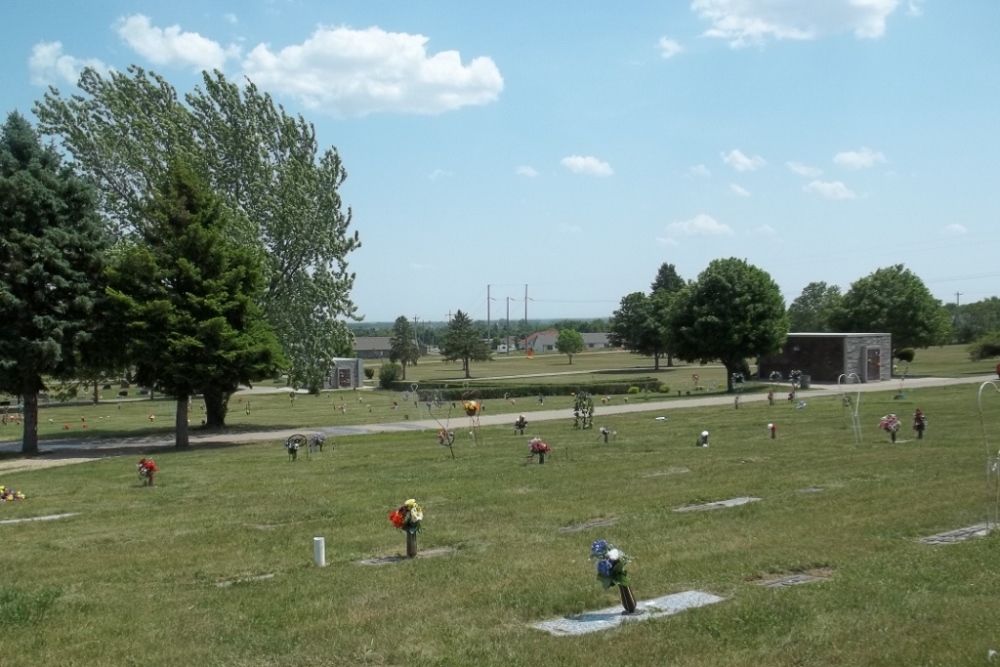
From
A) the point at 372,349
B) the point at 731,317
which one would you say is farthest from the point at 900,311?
the point at 372,349

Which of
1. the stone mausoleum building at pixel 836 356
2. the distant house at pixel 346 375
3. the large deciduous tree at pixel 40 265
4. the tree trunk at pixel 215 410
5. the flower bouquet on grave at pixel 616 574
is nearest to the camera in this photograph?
the flower bouquet on grave at pixel 616 574

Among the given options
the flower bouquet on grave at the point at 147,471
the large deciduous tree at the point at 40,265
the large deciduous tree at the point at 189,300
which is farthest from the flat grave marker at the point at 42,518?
the large deciduous tree at the point at 40,265

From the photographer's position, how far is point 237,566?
11.0m

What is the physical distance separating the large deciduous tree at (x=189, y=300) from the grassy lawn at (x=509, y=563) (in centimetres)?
809

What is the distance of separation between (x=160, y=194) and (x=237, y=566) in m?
23.2

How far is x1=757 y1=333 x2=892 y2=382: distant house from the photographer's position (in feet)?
173

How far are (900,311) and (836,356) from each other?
1126cm

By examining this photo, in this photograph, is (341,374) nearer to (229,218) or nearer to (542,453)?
(229,218)

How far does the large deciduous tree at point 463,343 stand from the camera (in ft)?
297

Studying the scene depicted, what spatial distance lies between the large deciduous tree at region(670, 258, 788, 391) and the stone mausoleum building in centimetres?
385

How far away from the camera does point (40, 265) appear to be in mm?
28297

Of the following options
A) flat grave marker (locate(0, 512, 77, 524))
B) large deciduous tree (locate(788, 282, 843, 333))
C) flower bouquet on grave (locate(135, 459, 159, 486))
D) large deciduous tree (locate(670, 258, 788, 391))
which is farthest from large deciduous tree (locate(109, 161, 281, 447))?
large deciduous tree (locate(788, 282, 843, 333))

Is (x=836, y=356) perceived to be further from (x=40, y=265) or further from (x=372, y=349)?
(x=372, y=349)

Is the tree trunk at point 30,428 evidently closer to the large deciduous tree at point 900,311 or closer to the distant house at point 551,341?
the large deciduous tree at point 900,311
